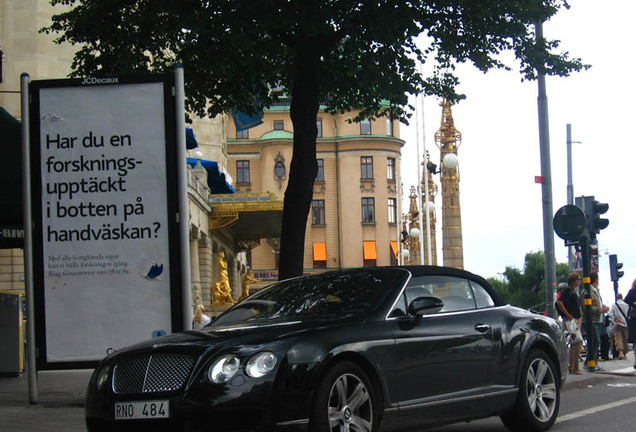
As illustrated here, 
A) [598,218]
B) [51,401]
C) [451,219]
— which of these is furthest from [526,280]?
[51,401]

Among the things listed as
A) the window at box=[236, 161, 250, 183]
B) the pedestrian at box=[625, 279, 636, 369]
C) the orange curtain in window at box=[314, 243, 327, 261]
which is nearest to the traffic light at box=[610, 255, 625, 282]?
the pedestrian at box=[625, 279, 636, 369]

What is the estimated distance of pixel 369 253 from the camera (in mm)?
99500

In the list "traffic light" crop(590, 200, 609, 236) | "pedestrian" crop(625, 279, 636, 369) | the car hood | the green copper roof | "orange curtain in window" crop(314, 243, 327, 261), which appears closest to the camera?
the car hood

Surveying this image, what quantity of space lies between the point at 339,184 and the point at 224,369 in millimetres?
95444

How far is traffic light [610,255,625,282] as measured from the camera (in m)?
35.0

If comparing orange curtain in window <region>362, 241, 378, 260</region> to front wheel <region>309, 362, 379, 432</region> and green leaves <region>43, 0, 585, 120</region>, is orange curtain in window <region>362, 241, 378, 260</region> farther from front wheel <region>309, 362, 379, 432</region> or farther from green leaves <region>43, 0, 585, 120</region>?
front wheel <region>309, 362, 379, 432</region>

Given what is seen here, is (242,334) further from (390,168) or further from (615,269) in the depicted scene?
(390,168)

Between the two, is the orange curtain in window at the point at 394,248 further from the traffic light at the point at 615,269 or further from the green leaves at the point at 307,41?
the green leaves at the point at 307,41

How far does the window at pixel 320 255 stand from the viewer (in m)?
100

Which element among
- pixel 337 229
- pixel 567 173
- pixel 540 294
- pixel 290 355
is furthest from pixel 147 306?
pixel 540 294

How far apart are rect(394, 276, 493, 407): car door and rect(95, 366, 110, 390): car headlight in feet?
7.26

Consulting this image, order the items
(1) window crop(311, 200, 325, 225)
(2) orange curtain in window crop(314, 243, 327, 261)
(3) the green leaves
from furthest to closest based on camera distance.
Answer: (1) window crop(311, 200, 325, 225) → (2) orange curtain in window crop(314, 243, 327, 261) → (3) the green leaves

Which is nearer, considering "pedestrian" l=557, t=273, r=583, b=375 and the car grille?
the car grille

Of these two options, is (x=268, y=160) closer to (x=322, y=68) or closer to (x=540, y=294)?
(x=540, y=294)
